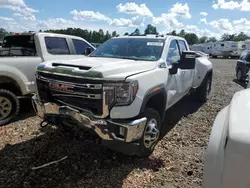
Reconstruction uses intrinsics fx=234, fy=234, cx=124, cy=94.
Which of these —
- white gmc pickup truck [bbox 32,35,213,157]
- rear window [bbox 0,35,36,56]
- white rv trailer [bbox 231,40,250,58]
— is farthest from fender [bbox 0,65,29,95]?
white rv trailer [bbox 231,40,250,58]

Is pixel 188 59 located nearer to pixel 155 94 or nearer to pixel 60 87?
pixel 155 94

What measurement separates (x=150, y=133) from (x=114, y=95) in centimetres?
101

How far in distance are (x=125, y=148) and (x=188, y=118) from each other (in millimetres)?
2951

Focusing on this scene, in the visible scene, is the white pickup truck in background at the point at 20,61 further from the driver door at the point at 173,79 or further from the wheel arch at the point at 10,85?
the driver door at the point at 173,79

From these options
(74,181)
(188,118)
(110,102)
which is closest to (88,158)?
(74,181)

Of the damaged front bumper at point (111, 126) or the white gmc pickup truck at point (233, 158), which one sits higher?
Result: the white gmc pickup truck at point (233, 158)

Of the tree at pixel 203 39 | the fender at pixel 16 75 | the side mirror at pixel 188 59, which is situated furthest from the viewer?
the tree at pixel 203 39

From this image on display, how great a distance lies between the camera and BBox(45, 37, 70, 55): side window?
5.98 meters

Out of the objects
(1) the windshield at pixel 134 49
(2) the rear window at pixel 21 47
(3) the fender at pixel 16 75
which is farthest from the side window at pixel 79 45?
(1) the windshield at pixel 134 49

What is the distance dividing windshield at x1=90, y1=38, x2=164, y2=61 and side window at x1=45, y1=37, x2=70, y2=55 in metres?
1.69

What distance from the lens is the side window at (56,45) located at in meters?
5.98

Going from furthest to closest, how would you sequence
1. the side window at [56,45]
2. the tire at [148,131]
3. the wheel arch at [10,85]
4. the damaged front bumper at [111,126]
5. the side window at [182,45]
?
1. the side window at [56,45]
2. the side window at [182,45]
3. the wheel arch at [10,85]
4. the tire at [148,131]
5. the damaged front bumper at [111,126]

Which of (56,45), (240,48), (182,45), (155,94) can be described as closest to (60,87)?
(155,94)

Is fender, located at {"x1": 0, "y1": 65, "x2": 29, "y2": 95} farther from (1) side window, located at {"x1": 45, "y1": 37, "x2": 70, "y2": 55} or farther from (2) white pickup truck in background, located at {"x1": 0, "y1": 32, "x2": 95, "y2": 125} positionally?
(1) side window, located at {"x1": 45, "y1": 37, "x2": 70, "y2": 55}
